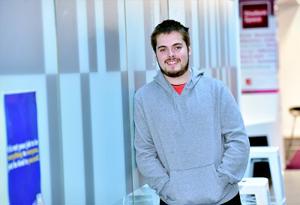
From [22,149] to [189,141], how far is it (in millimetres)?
795

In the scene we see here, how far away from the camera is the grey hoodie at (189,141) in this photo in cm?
260

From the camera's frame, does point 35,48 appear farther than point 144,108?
No

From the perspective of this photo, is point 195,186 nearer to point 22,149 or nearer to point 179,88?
point 179,88

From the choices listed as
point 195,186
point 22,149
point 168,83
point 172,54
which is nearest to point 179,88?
point 168,83

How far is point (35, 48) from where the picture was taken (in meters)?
2.23

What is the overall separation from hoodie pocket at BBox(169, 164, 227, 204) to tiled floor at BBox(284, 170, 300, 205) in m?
3.82

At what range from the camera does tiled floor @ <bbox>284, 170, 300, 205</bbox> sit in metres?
6.36

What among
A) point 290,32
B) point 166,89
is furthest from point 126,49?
point 290,32

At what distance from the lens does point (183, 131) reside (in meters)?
2.59

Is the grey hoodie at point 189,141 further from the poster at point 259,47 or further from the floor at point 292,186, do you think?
the poster at point 259,47

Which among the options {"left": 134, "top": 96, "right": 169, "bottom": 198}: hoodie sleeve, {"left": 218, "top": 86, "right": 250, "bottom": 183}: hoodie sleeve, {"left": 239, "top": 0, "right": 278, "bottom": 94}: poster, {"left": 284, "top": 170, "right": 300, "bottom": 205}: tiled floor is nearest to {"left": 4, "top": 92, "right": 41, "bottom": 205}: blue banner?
{"left": 134, "top": 96, "right": 169, "bottom": 198}: hoodie sleeve

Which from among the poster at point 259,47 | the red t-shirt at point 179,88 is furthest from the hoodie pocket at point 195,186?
the poster at point 259,47

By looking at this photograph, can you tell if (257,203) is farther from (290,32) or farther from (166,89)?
(290,32)

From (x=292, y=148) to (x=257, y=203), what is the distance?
7.39m
